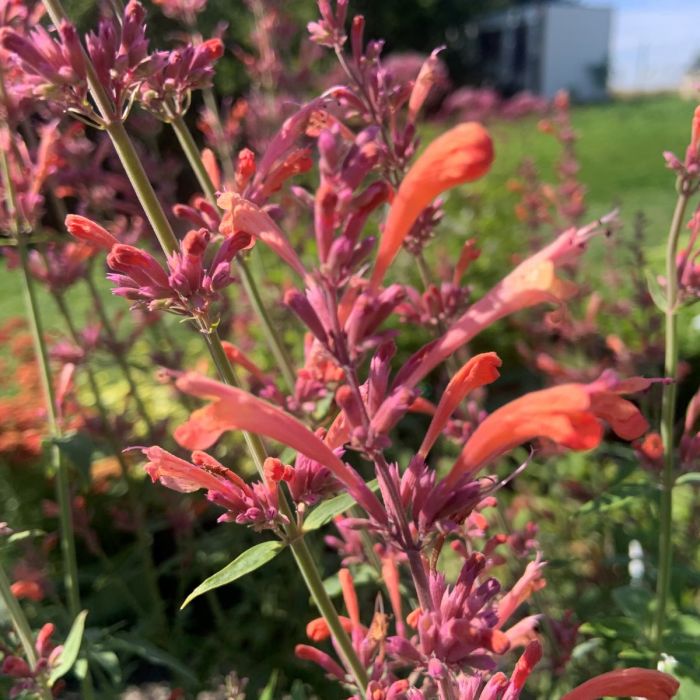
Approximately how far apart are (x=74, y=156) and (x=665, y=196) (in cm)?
1436

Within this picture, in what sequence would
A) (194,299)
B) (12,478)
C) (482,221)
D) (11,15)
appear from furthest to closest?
(482,221)
(12,478)
(11,15)
(194,299)

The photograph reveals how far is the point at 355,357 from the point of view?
3.74ft

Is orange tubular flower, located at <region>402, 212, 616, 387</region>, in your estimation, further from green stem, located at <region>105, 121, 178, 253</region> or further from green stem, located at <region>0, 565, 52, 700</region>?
green stem, located at <region>0, 565, 52, 700</region>

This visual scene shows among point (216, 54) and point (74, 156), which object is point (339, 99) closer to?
point (216, 54)

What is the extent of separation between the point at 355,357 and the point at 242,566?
20.4 inches

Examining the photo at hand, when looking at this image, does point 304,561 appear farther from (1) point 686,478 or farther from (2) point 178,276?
(1) point 686,478

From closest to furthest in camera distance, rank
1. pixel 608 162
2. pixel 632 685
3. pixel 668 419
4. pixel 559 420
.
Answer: pixel 559 420 → pixel 632 685 → pixel 668 419 → pixel 608 162

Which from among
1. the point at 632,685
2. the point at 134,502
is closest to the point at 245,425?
the point at 632,685

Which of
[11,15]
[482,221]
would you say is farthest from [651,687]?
[482,221]

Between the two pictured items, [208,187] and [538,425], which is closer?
[538,425]

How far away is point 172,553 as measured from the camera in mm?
4895

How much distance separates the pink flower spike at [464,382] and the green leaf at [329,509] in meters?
0.18

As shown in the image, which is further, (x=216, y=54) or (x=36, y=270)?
(x=36, y=270)

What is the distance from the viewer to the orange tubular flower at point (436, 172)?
3.51 ft
